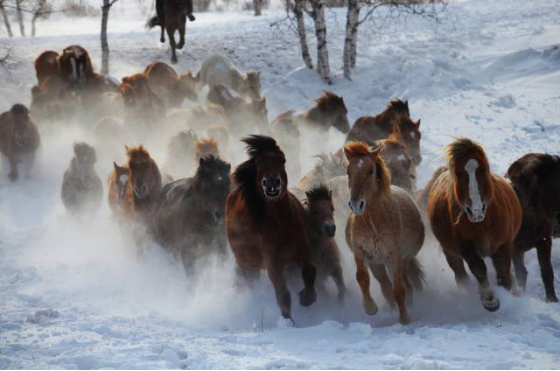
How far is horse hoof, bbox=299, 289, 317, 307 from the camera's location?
279 inches

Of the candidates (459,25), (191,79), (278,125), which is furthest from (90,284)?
(459,25)

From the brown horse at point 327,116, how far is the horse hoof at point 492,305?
7845 millimetres

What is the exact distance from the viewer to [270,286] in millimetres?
7859

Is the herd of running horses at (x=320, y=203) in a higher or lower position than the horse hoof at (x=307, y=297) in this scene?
higher

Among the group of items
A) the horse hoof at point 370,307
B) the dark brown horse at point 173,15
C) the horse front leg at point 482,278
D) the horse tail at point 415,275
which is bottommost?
the horse tail at point 415,275

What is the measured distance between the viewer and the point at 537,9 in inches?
1004

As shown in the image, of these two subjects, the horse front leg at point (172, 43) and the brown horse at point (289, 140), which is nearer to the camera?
the brown horse at point (289, 140)

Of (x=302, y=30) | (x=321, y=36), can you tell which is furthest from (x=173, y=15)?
(x=321, y=36)

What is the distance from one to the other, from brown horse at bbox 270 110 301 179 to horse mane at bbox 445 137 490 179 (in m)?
5.98

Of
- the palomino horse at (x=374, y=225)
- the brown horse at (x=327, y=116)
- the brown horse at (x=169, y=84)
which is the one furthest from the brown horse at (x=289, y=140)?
the palomino horse at (x=374, y=225)

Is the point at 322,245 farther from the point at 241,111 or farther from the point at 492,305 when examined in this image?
the point at 241,111

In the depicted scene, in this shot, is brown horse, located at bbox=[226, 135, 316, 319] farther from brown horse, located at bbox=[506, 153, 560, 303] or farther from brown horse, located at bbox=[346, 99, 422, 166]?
brown horse, located at bbox=[346, 99, 422, 166]

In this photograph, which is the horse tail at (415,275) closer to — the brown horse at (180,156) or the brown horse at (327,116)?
the brown horse at (180,156)

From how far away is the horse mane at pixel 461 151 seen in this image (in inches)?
255
